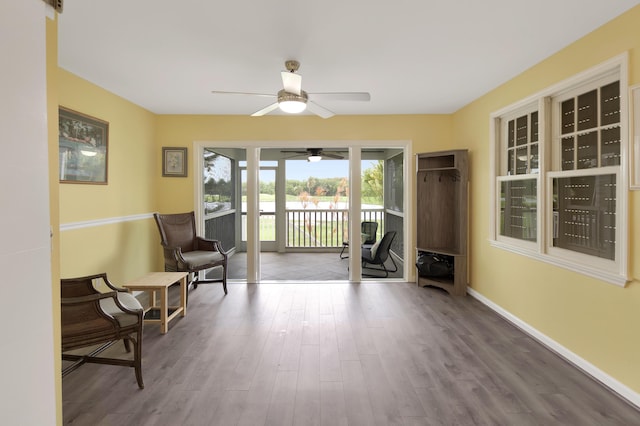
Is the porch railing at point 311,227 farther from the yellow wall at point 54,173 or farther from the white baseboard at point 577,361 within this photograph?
the yellow wall at point 54,173

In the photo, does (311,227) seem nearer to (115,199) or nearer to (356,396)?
(115,199)

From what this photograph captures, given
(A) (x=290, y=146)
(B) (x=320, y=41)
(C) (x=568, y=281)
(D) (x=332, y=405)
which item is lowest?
(D) (x=332, y=405)

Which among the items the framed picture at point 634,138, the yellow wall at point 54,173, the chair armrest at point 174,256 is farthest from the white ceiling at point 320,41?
the chair armrest at point 174,256

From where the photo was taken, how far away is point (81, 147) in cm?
324

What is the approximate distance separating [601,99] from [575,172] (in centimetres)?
54

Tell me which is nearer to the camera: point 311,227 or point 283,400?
point 283,400

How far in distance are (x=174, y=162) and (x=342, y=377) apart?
3769mm

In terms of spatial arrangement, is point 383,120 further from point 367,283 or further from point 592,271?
point 592,271

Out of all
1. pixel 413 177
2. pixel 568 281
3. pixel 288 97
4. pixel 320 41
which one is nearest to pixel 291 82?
pixel 288 97

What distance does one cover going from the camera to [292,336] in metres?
2.98

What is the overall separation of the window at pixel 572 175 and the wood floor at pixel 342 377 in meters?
0.83

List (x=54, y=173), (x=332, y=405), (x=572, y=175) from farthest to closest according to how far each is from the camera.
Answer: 1. (x=572, y=175)
2. (x=332, y=405)
3. (x=54, y=173)

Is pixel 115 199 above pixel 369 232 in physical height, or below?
above

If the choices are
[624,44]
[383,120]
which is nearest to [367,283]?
[383,120]
